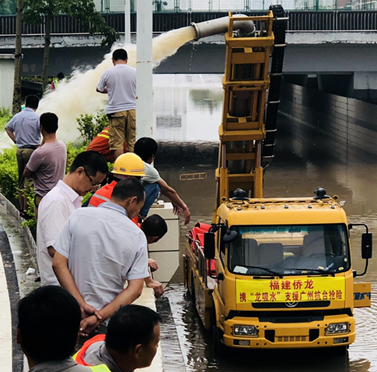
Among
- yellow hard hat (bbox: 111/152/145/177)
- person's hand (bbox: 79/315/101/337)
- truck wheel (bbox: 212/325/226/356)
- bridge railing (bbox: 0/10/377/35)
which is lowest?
truck wheel (bbox: 212/325/226/356)

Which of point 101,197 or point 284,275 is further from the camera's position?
point 284,275

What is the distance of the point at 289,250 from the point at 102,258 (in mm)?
5702

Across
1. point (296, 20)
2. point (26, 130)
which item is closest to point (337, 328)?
point (26, 130)

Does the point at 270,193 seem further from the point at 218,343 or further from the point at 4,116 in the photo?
the point at 218,343

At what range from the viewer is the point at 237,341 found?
11758 mm

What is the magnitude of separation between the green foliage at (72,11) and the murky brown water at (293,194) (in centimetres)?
563

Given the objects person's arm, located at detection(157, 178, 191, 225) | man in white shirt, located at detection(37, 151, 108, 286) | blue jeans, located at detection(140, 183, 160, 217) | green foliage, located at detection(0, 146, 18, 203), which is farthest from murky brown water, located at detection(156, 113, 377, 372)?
man in white shirt, located at detection(37, 151, 108, 286)

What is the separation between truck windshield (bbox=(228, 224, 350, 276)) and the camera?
11.9 metres

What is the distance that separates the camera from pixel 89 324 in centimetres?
655

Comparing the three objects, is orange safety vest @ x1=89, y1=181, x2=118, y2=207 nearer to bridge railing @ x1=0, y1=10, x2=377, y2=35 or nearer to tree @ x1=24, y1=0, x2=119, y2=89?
tree @ x1=24, y1=0, x2=119, y2=89

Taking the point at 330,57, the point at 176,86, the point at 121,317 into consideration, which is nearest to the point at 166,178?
the point at 330,57

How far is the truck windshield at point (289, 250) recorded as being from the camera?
11930mm

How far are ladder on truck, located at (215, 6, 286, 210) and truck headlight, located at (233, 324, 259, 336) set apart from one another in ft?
11.8

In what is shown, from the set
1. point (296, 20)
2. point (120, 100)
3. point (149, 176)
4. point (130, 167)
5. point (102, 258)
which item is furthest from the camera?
point (296, 20)
